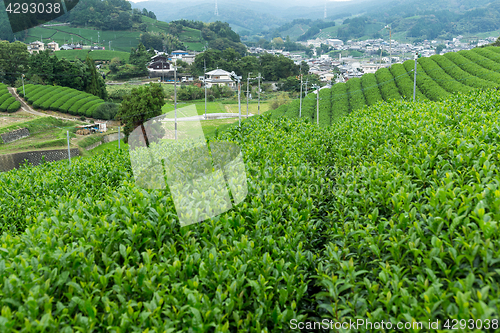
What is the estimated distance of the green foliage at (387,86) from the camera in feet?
74.0

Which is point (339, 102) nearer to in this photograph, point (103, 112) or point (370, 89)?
point (370, 89)

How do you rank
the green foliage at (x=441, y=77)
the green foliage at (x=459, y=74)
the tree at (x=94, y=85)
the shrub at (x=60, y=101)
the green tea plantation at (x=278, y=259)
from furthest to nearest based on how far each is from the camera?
the tree at (x=94, y=85)
the shrub at (x=60, y=101)
the green foliage at (x=441, y=77)
the green foliage at (x=459, y=74)
the green tea plantation at (x=278, y=259)

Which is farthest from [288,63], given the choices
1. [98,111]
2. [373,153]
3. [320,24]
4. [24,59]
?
[320,24]

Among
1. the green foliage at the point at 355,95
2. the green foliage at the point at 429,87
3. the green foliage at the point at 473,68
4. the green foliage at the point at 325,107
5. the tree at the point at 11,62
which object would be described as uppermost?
the tree at the point at 11,62

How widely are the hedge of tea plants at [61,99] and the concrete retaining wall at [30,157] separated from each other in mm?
11488

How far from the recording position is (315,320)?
236cm

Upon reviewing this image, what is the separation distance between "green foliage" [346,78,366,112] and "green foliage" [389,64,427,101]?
2.40 m

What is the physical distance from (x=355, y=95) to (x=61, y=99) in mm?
28146

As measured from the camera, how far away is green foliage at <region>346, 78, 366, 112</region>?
920 inches

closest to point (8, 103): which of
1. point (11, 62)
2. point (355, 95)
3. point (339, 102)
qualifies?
point (11, 62)

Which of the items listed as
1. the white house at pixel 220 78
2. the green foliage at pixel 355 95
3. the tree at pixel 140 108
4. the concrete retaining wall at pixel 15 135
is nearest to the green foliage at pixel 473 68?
the green foliage at pixel 355 95

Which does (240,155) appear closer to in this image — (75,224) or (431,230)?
(75,224)

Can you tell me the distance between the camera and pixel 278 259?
8.21 feet

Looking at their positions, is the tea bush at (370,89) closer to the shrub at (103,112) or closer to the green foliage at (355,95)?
the green foliage at (355,95)
